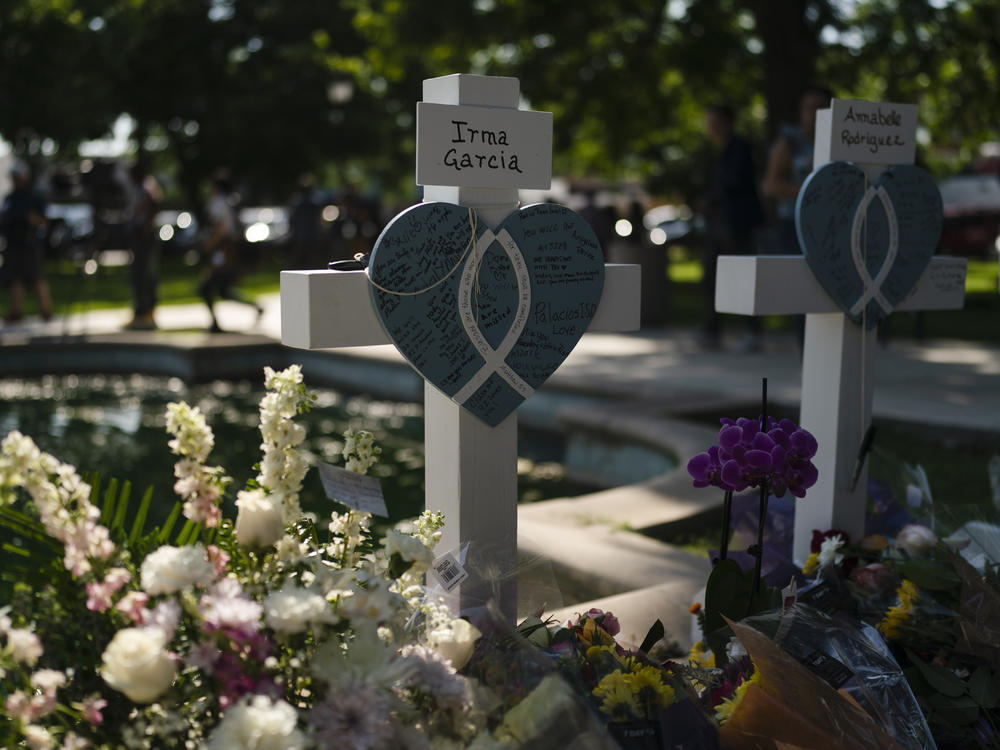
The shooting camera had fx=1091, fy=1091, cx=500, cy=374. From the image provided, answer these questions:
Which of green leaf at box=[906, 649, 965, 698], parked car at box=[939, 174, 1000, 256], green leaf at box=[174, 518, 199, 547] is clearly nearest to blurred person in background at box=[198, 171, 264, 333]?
green leaf at box=[174, 518, 199, 547]

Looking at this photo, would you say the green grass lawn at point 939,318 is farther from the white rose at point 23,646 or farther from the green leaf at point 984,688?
the white rose at point 23,646

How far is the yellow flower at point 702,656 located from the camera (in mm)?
2188

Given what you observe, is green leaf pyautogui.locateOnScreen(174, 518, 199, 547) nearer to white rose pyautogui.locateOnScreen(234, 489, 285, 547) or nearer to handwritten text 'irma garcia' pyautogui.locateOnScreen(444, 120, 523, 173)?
white rose pyautogui.locateOnScreen(234, 489, 285, 547)

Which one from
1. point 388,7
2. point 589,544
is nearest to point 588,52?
point 388,7

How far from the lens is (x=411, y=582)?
1.71m

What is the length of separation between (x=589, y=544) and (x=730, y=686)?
5.55 ft

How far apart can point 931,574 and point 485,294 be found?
1170 millimetres

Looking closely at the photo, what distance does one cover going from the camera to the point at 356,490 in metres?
1.87

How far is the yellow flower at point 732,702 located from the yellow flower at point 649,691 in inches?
5.6

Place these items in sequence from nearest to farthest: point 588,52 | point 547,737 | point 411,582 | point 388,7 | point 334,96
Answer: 1. point 547,737
2. point 411,582
3. point 388,7
4. point 588,52
5. point 334,96

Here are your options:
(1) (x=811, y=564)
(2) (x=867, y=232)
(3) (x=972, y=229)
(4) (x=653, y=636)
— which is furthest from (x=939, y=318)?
(3) (x=972, y=229)

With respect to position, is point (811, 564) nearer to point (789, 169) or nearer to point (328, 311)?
point (328, 311)

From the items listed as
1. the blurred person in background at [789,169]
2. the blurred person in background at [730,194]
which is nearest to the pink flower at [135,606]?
the blurred person in background at [789,169]

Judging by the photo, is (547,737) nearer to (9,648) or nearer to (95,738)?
(95,738)
